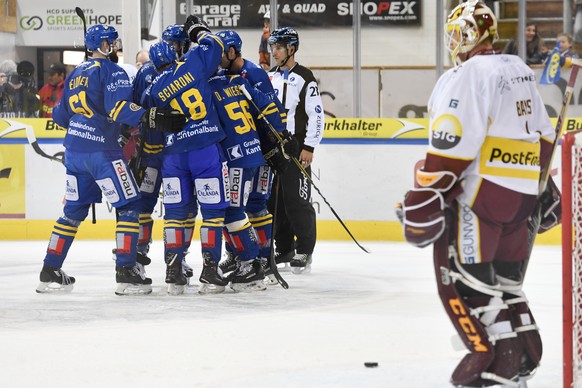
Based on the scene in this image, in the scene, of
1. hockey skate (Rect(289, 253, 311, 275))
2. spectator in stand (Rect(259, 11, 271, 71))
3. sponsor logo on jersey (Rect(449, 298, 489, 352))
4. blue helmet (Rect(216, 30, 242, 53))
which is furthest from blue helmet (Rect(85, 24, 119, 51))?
spectator in stand (Rect(259, 11, 271, 71))

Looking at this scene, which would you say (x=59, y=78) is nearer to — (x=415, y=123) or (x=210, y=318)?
(x=415, y=123)

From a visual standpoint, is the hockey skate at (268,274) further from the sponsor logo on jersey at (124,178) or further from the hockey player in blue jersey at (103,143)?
the sponsor logo on jersey at (124,178)

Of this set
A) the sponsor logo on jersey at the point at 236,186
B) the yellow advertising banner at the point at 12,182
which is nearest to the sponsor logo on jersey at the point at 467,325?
the sponsor logo on jersey at the point at 236,186

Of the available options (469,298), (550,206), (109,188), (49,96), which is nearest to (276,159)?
(109,188)

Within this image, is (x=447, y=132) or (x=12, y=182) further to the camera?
(x=12, y=182)

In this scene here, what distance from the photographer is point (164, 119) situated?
615 centimetres

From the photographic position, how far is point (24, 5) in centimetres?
1085

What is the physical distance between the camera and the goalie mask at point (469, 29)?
3691 millimetres

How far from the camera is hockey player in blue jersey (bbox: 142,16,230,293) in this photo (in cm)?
619

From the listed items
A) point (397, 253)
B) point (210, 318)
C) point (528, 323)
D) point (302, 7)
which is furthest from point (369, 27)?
point (528, 323)

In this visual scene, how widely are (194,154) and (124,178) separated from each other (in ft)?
1.35

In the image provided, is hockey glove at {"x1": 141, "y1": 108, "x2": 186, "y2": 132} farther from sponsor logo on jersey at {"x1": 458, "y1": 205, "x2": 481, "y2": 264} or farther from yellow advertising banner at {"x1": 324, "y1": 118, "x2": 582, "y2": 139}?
yellow advertising banner at {"x1": 324, "y1": 118, "x2": 582, "y2": 139}

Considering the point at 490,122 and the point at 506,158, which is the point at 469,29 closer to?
the point at 490,122

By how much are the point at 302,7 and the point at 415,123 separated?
151 cm
